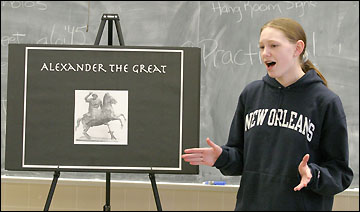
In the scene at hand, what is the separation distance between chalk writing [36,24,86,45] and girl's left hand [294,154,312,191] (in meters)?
1.79

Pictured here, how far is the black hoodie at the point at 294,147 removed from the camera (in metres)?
1.66

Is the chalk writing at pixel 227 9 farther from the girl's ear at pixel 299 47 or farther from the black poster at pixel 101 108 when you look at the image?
the girl's ear at pixel 299 47

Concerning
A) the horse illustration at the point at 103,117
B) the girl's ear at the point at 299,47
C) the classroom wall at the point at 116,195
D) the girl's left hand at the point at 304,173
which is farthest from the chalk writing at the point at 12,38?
the girl's left hand at the point at 304,173

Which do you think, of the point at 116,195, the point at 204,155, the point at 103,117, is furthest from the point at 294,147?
the point at 116,195

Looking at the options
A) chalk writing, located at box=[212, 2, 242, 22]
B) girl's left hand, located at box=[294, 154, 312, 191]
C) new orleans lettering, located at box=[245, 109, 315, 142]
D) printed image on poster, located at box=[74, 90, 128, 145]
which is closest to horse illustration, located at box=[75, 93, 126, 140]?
printed image on poster, located at box=[74, 90, 128, 145]

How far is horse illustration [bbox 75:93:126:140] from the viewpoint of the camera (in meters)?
2.16

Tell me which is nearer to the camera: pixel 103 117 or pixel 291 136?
pixel 291 136

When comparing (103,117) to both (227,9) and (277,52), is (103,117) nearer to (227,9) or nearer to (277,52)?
(277,52)

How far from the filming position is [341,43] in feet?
8.98

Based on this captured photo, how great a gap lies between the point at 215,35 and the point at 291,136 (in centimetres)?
126

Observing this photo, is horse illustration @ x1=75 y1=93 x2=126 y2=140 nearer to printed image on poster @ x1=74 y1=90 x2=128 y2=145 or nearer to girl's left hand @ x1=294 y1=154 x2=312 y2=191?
printed image on poster @ x1=74 y1=90 x2=128 y2=145

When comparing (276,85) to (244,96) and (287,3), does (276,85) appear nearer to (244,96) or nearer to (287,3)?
(244,96)

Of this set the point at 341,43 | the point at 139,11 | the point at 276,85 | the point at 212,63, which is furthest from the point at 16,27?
the point at 341,43

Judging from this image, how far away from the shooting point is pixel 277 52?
1708mm
